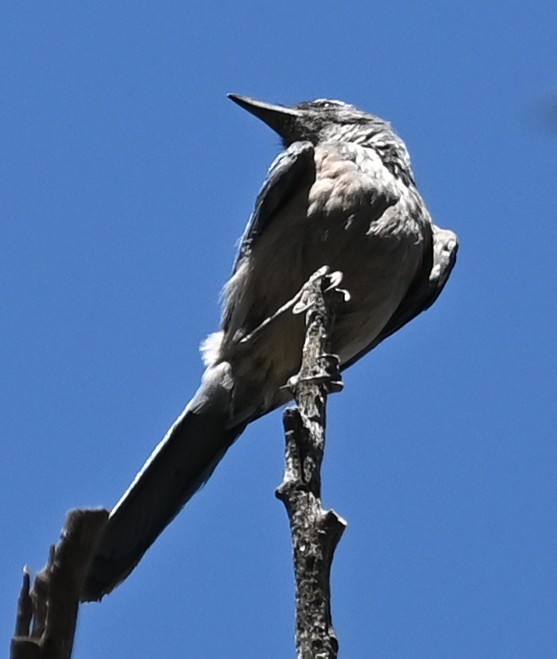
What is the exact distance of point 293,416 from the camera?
2.67 metres

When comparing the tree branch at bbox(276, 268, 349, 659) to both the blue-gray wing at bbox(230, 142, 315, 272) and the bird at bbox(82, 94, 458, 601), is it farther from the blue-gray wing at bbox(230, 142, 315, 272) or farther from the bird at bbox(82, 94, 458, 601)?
the blue-gray wing at bbox(230, 142, 315, 272)

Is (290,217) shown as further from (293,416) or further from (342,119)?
(293,416)

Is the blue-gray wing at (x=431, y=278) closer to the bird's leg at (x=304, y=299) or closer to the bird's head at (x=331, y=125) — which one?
the bird's head at (x=331, y=125)

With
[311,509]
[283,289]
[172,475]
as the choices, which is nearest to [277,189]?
[283,289]

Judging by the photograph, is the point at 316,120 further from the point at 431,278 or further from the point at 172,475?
the point at 172,475

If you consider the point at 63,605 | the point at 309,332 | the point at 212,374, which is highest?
the point at 212,374

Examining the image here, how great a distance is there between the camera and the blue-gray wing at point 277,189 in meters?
5.66

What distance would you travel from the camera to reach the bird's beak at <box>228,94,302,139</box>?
6656 mm

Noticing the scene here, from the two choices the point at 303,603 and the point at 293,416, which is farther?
the point at 293,416

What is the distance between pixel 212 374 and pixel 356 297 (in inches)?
30.6

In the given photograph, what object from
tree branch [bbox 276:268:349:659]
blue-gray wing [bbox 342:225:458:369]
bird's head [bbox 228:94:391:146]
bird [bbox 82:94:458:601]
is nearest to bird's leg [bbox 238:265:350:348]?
bird [bbox 82:94:458:601]

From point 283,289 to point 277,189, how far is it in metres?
0.56

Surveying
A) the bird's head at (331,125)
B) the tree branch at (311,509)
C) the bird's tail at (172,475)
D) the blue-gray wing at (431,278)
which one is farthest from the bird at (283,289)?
the tree branch at (311,509)

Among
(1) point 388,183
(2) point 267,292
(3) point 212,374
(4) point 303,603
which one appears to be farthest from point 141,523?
(4) point 303,603
